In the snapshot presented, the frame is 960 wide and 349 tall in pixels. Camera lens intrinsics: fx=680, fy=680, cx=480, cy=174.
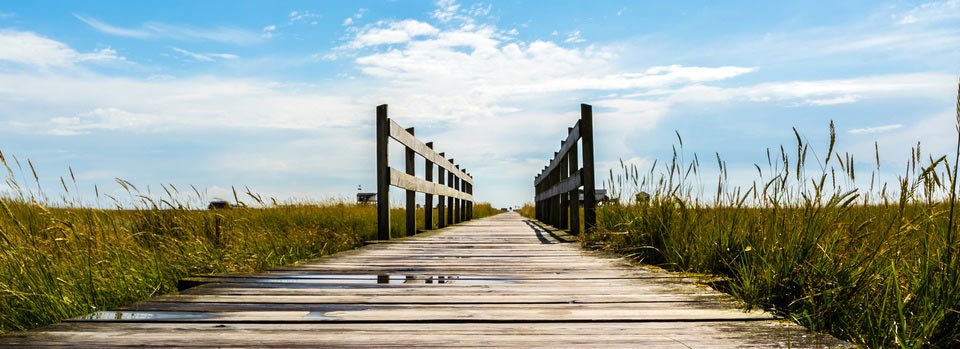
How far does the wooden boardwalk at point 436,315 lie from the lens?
1.99 meters

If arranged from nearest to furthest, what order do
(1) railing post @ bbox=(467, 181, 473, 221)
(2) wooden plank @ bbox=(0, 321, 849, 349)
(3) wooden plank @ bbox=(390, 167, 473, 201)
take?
(2) wooden plank @ bbox=(0, 321, 849, 349), (3) wooden plank @ bbox=(390, 167, 473, 201), (1) railing post @ bbox=(467, 181, 473, 221)

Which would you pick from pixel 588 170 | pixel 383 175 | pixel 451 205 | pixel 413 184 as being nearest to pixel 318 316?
pixel 383 175

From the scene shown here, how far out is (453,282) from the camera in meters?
3.38

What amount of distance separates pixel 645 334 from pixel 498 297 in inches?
33.4

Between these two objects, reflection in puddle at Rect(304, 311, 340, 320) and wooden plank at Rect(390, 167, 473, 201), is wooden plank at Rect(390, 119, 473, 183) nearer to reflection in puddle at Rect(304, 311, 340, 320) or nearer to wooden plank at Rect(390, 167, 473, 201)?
wooden plank at Rect(390, 167, 473, 201)

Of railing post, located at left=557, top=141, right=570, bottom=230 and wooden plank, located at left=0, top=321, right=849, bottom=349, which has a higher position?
railing post, located at left=557, top=141, right=570, bottom=230

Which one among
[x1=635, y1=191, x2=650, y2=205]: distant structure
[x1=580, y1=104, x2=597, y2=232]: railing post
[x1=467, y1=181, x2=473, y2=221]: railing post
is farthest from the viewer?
[x1=467, y1=181, x2=473, y2=221]: railing post

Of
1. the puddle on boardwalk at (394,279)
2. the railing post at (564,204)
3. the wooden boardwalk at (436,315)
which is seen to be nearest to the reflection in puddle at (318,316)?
the wooden boardwalk at (436,315)

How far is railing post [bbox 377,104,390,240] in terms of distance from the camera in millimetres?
7020

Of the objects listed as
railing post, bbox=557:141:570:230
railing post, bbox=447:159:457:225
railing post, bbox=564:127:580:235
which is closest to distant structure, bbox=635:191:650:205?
railing post, bbox=564:127:580:235

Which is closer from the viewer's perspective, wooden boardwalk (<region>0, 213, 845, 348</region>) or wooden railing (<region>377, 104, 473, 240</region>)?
wooden boardwalk (<region>0, 213, 845, 348</region>)

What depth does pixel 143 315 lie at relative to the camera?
2410 millimetres

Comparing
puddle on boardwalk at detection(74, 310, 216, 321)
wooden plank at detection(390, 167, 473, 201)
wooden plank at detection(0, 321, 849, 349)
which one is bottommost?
wooden plank at detection(0, 321, 849, 349)

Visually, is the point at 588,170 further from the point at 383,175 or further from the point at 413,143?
the point at 413,143
